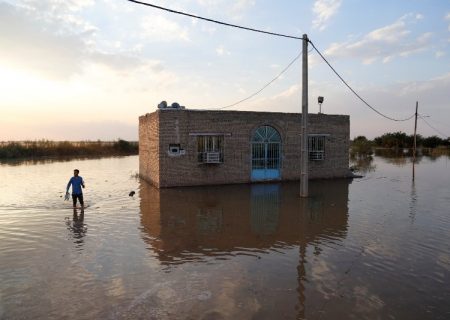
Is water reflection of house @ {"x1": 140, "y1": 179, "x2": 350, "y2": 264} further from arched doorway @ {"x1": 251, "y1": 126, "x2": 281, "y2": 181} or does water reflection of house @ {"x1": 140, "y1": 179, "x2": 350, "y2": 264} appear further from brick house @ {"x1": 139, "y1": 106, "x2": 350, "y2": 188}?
arched doorway @ {"x1": 251, "y1": 126, "x2": 281, "y2": 181}

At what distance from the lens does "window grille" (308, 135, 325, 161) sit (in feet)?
73.9

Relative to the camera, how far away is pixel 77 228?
10.3 m

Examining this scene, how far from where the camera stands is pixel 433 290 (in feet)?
20.0

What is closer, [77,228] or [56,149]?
[77,228]

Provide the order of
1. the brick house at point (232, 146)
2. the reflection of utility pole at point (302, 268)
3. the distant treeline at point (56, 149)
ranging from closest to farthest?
the reflection of utility pole at point (302, 268)
the brick house at point (232, 146)
the distant treeline at point (56, 149)

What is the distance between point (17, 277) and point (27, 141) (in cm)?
5023

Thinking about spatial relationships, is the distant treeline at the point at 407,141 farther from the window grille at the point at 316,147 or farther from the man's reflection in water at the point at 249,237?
the man's reflection in water at the point at 249,237

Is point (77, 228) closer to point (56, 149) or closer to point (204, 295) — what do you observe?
point (204, 295)

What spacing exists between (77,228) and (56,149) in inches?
Result: 1756

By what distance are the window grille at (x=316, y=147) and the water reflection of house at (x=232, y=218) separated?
4435 mm

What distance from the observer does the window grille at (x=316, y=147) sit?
22.5 m

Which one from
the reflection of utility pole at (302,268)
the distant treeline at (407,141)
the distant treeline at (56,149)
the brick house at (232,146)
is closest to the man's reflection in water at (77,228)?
the reflection of utility pole at (302,268)

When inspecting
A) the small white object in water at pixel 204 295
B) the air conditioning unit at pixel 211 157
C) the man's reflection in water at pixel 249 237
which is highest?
the air conditioning unit at pixel 211 157

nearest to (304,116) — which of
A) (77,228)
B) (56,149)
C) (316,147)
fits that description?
(316,147)
